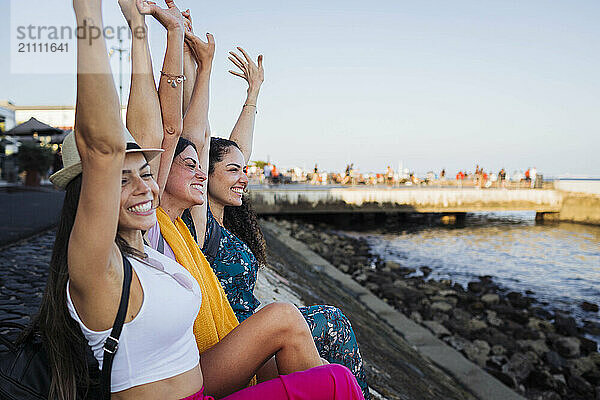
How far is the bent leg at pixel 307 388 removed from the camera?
1.94 meters

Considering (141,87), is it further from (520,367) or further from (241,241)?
(520,367)

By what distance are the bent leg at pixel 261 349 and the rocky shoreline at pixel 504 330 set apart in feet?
18.2

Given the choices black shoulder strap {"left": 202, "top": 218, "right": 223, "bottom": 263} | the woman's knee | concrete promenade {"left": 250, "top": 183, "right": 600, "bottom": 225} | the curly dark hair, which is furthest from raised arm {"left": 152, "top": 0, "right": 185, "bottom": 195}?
concrete promenade {"left": 250, "top": 183, "right": 600, "bottom": 225}

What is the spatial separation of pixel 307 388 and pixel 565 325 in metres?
10.8

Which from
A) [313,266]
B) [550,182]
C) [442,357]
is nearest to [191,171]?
[442,357]

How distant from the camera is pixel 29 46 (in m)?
2.33

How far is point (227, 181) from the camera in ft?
10.7

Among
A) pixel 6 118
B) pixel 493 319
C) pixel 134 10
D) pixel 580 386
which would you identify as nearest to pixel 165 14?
pixel 134 10

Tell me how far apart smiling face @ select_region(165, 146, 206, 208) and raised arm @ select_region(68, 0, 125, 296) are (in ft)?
3.64

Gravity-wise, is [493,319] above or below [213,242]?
below

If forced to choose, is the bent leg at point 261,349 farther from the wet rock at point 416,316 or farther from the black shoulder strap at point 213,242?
the wet rock at point 416,316

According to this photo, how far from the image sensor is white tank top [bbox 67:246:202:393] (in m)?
1.65

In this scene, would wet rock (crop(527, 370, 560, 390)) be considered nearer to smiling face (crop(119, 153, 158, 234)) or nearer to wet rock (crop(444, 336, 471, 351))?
wet rock (crop(444, 336, 471, 351))

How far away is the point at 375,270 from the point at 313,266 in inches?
202
